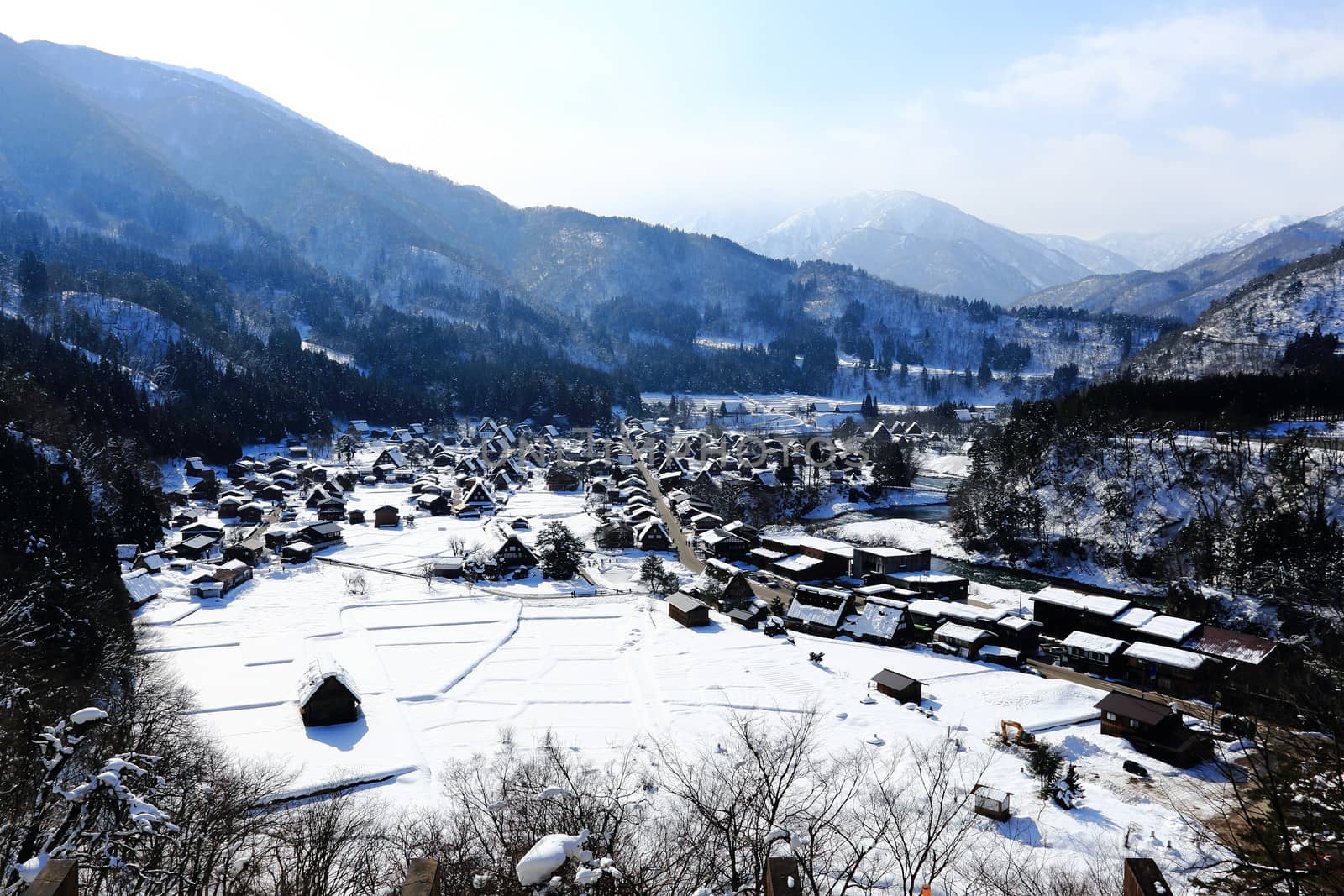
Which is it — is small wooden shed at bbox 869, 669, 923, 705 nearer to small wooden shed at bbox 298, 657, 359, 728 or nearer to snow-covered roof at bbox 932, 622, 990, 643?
snow-covered roof at bbox 932, 622, 990, 643

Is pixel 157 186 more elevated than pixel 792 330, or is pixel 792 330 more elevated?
pixel 157 186

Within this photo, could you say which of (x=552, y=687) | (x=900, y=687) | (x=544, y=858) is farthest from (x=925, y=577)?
(x=544, y=858)

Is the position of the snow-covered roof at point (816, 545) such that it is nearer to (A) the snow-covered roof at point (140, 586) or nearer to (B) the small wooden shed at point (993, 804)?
(B) the small wooden shed at point (993, 804)

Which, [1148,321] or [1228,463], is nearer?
[1228,463]

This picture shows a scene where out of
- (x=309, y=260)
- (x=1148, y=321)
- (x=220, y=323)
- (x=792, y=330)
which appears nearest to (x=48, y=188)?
(x=309, y=260)

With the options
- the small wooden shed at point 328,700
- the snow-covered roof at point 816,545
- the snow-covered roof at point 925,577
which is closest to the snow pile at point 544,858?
the small wooden shed at point 328,700

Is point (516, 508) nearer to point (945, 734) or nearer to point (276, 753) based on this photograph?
point (276, 753)

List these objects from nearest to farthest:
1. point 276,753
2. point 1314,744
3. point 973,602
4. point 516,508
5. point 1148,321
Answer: point 1314,744, point 276,753, point 973,602, point 516,508, point 1148,321
